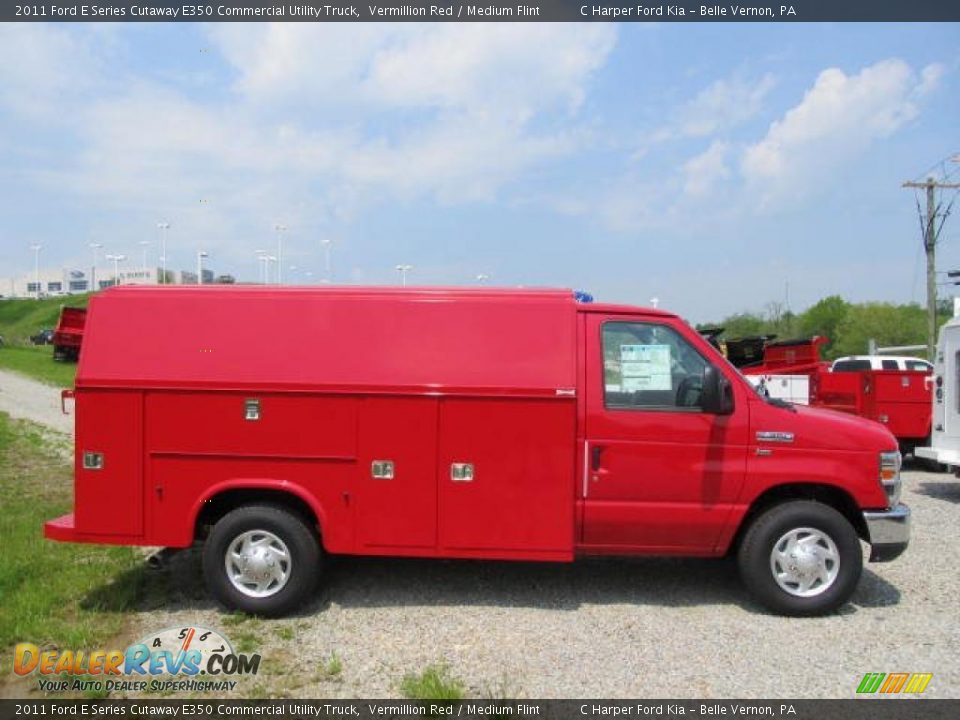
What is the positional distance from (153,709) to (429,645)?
5.31 ft

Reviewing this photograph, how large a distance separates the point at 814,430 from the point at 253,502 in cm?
404

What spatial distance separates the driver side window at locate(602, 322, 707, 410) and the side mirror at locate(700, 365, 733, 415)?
9 cm

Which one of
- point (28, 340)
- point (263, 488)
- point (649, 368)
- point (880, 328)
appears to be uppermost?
point (880, 328)

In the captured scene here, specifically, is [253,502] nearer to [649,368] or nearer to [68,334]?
[649,368]

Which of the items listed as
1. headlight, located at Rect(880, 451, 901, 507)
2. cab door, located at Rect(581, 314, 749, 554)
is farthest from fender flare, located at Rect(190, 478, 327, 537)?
headlight, located at Rect(880, 451, 901, 507)

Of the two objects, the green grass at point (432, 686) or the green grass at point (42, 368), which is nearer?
the green grass at point (432, 686)

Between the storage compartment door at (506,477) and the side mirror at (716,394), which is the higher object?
the side mirror at (716,394)

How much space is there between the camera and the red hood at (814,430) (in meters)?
5.29

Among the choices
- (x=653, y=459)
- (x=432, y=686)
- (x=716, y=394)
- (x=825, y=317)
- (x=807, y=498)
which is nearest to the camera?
(x=432, y=686)

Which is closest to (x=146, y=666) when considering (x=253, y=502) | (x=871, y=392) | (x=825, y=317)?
(x=253, y=502)

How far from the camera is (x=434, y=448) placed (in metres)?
5.23

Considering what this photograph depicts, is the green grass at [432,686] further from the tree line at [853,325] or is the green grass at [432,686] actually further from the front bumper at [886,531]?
the tree line at [853,325]

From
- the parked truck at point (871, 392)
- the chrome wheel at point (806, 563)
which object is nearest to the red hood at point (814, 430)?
the chrome wheel at point (806, 563)

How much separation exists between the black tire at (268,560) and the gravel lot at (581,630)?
0.46 feet
